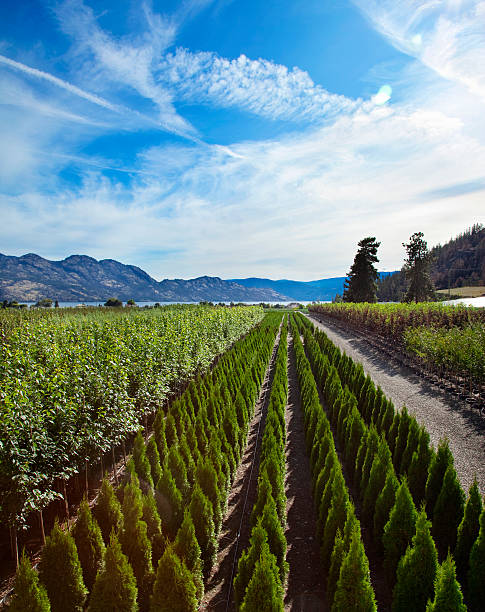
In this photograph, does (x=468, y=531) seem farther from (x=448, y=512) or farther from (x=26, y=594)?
(x=26, y=594)

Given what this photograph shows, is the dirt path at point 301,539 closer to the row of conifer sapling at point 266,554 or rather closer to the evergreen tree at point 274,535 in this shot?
the row of conifer sapling at point 266,554

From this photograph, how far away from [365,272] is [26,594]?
61.6 meters

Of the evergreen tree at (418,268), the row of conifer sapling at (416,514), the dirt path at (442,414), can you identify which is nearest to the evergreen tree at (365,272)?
the evergreen tree at (418,268)

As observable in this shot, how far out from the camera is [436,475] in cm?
590

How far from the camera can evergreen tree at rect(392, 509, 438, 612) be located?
12.3 ft

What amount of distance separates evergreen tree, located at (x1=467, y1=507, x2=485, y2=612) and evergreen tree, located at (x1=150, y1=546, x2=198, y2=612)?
3323 millimetres

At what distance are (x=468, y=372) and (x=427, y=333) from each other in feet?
12.7

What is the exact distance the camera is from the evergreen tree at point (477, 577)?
393 centimetres

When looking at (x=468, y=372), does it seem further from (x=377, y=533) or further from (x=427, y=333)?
(x=377, y=533)

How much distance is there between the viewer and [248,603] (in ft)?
10.8

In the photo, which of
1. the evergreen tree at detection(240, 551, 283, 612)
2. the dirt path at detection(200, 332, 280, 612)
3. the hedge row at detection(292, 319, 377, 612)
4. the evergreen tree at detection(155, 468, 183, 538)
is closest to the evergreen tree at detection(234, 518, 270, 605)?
the evergreen tree at detection(240, 551, 283, 612)

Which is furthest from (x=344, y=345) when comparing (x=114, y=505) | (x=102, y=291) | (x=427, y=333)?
(x=102, y=291)

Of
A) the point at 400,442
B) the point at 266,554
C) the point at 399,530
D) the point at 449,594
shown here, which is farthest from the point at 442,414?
the point at 266,554

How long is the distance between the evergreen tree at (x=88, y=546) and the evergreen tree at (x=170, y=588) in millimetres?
A: 1055
